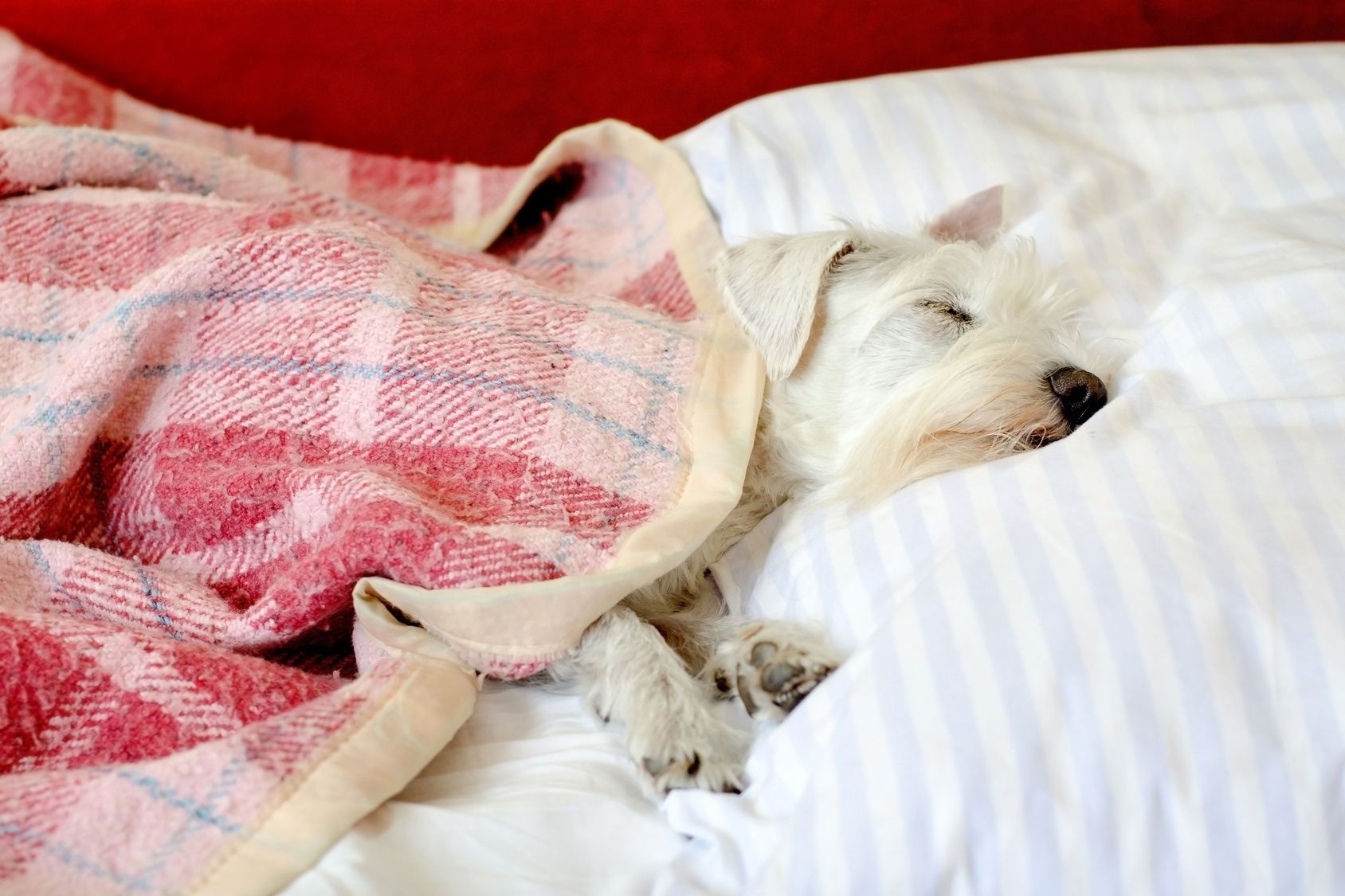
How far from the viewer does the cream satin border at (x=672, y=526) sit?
1.68 metres

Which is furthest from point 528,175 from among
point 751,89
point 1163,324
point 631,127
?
point 1163,324

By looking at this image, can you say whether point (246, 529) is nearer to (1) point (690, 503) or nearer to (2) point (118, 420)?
(2) point (118, 420)

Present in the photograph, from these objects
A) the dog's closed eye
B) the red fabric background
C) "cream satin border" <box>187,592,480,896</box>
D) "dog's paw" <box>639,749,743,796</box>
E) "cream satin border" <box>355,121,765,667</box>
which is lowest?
"dog's paw" <box>639,749,743,796</box>

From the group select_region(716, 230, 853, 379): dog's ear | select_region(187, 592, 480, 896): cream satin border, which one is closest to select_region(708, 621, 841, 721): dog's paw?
select_region(187, 592, 480, 896): cream satin border

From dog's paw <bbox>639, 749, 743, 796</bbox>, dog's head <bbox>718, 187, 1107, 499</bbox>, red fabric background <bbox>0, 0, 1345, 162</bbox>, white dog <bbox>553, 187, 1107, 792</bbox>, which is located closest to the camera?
dog's paw <bbox>639, 749, 743, 796</bbox>

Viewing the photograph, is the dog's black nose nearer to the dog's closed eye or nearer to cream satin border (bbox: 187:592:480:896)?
the dog's closed eye

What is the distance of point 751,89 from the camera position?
3.10 metres

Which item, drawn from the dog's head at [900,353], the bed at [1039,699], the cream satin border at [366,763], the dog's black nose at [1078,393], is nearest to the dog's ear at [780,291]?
the dog's head at [900,353]

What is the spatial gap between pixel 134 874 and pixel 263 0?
8.20ft

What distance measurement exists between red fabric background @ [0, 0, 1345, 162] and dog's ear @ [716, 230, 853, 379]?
1.14 metres

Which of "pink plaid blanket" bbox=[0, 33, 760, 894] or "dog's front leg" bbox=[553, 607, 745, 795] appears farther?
"dog's front leg" bbox=[553, 607, 745, 795]

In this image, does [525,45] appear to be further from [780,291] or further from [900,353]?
[900,353]

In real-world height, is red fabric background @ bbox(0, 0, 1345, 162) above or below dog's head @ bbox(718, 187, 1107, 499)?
above

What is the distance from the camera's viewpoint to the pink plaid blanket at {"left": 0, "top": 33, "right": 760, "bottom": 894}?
146 centimetres
